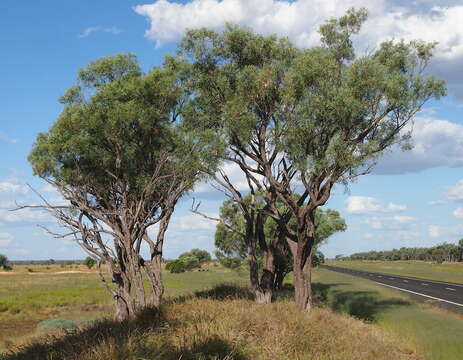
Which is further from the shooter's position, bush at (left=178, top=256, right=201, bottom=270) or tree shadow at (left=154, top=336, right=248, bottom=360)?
bush at (left=178, top=256, right=201, bottom=270)

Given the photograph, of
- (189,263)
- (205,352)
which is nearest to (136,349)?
(205,352)

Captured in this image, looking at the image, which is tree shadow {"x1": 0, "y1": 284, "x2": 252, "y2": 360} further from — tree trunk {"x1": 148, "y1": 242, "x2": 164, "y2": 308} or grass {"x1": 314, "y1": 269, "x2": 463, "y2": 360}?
grass {"x1": 314, "y1": 269, "x2": 463, "y2": 360}

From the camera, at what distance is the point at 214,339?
11219 millimetres

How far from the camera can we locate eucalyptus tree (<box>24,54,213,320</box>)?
21859mm

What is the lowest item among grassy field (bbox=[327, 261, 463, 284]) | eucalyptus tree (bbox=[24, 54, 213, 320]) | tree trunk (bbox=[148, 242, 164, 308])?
grassy field (bbox=[327, 261, 463, 284])

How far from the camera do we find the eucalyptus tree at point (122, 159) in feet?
71.7

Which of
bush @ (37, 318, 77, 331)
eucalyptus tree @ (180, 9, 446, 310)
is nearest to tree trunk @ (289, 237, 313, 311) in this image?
eucalyptus tree @ (180, 9, 446, 310)

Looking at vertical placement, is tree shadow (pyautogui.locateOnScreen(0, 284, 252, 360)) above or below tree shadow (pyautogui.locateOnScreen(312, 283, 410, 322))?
above

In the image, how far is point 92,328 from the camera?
42.1 ft

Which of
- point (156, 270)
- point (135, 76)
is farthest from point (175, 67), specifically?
point (156, 270)

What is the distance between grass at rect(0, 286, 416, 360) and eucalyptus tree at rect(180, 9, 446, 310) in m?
6.64

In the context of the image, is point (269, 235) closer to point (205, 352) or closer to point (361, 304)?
point (361, 304)

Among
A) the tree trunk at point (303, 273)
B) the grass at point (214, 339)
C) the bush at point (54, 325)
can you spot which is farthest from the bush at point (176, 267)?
the grass at point (214, 339)

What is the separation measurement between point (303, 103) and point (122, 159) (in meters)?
9.30
